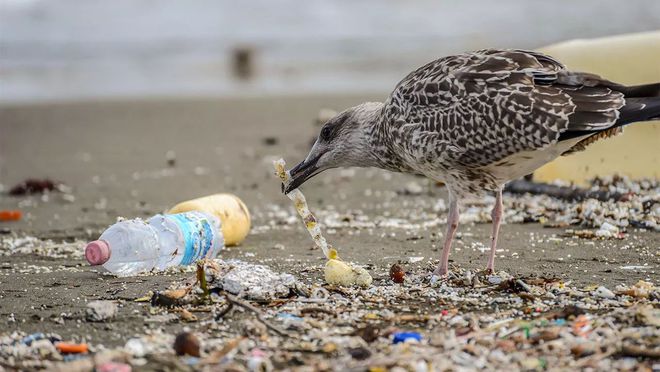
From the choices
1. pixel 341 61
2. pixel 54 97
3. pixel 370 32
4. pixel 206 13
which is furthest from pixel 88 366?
pixel 206 13

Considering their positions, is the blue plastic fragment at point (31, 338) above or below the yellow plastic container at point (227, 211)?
below

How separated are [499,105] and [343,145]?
51.3 inches

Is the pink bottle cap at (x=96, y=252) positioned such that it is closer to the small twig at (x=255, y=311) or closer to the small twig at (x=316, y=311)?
the small twig at (x=255, y=311)

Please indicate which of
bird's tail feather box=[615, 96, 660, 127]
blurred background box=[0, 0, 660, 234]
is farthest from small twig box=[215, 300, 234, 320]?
blurred background box=[0, 0, 660, 234]

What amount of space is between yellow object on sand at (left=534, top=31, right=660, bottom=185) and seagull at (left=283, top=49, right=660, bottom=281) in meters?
2.48

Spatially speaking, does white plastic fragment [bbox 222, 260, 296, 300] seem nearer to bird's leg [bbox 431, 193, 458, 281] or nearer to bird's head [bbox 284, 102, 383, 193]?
bird's leg [bbox 431, 193, 458, 281]

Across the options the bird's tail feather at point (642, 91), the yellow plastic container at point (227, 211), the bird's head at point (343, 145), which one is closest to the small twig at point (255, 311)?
the bird's head at point (343, 145)

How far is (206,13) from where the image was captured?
2514 centimetres

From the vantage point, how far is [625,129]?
8016mm

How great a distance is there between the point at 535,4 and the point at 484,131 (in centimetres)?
1826

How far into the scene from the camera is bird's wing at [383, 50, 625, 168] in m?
5.27

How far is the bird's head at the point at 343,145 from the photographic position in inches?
248

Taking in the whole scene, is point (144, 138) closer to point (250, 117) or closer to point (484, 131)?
point (250, 117)

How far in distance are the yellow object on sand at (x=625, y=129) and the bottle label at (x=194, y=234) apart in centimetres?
345
